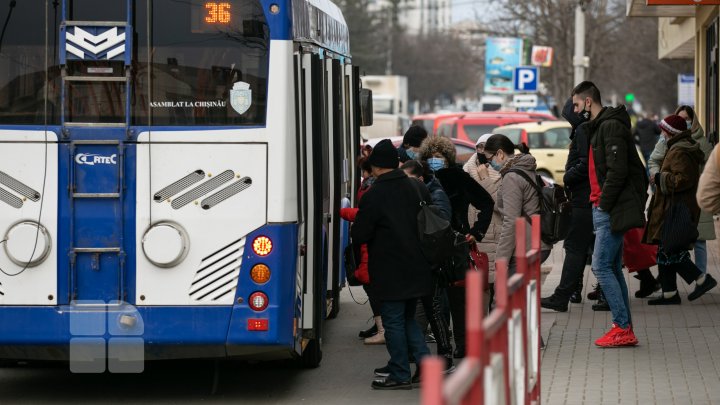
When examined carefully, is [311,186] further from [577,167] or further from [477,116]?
[477,116]

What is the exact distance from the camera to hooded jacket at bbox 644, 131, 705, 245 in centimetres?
1187

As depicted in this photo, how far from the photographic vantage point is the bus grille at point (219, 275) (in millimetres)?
8172

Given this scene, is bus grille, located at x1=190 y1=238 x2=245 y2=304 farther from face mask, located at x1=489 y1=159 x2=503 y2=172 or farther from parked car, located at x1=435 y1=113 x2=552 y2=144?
parked car, located at x1=435 y1=113 x2=552 y2=144

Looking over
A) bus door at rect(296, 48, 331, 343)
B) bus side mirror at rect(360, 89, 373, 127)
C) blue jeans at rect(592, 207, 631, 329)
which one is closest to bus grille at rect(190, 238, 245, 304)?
bus door at rect(296, 48, 331, 343)

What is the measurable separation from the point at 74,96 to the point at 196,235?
42.6 inches

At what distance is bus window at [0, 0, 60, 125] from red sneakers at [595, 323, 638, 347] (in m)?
4.44

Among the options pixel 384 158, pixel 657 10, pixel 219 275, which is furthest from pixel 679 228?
pixel 657 10

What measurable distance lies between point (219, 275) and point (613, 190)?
3.13 meters

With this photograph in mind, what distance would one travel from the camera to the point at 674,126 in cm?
1187

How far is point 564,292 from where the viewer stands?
12289 millimetres

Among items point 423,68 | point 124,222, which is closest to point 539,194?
point 124,222

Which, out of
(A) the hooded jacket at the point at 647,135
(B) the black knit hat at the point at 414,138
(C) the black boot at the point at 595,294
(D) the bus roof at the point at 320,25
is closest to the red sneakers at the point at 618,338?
(B) the black knit hat at the point at 414,138

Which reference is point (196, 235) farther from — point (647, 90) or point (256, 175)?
point (647, 90)

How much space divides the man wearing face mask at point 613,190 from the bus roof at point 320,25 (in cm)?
197
